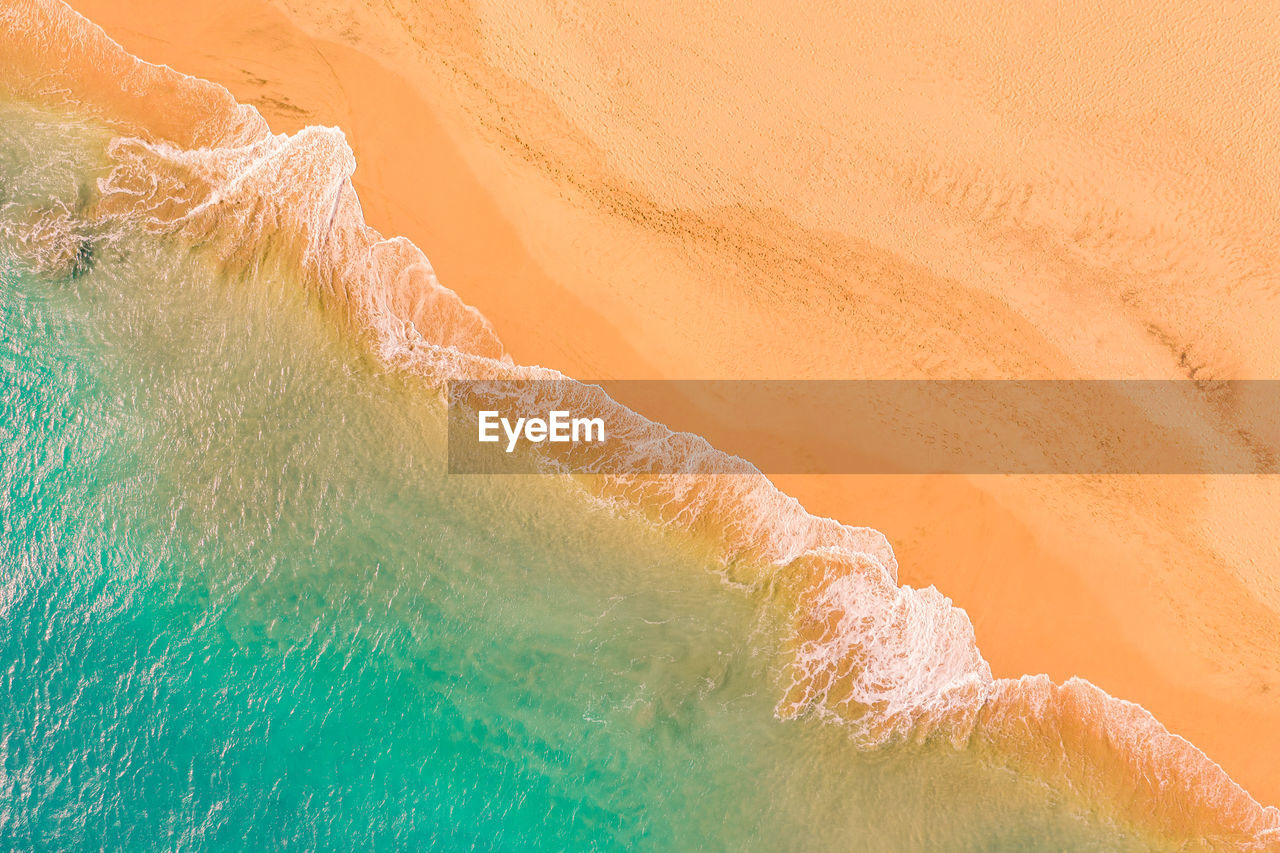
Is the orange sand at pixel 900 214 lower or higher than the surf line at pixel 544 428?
higher

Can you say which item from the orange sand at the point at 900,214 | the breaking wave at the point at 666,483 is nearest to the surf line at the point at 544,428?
the breaking wave at the point at 666,483

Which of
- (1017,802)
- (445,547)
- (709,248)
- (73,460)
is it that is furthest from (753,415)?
(73,460)

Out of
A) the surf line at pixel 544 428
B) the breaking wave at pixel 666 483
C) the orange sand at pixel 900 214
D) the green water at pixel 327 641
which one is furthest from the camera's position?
the orange sand at pixel 900 214

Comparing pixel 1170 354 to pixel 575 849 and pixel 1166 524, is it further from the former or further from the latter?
pixel 575 849

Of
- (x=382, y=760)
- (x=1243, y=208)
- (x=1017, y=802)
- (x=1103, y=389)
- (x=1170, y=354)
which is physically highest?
(x=1243, y=208)

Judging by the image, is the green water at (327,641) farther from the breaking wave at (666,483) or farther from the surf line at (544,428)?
the surf line at (544,428)

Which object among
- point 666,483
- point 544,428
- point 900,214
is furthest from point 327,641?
point 900,214

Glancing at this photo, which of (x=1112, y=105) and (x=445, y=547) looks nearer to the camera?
(x=445, y=547)

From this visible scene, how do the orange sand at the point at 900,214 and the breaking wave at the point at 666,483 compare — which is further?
the orange sand at the point at 900,214
